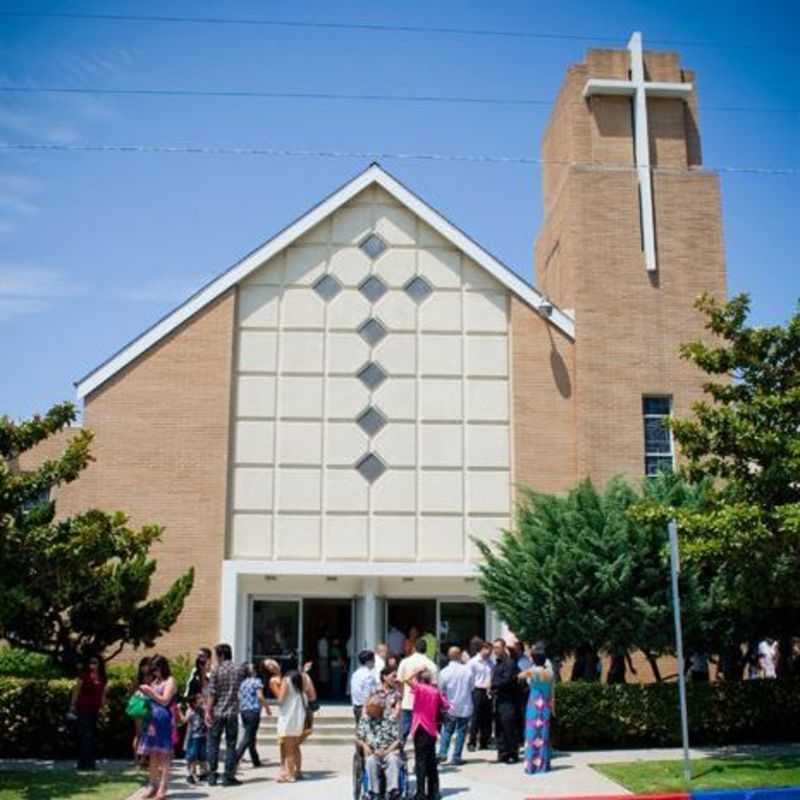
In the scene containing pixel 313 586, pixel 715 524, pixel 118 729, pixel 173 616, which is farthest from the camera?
pixel 313 586

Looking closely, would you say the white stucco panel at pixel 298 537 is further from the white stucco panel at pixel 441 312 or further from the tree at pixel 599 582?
the tree at pixel 599 582

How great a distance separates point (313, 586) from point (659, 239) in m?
10.8

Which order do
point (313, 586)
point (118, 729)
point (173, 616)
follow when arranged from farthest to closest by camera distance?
point (313, 586) < point (173, 616) < point (118, 729)

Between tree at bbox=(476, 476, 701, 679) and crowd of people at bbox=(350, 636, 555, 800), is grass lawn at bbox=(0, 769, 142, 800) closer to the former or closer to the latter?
crowd of people at bbox=(350, 636, 555, 800)

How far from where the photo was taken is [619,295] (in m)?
23.1

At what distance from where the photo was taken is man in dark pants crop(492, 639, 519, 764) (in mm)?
15117

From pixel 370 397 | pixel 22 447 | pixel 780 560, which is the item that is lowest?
pixel 780 560

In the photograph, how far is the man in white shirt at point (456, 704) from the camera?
15.2 meters

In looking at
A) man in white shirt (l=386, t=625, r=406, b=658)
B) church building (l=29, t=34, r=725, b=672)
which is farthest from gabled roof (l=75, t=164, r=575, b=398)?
man in white shirt (l=386, t=625, r=406, b=658)

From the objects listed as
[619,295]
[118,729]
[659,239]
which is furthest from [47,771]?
[659,239]

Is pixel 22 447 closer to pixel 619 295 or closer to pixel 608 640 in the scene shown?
pixel 608 640

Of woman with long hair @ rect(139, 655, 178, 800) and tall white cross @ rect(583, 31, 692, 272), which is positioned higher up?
tall white cross @ rect(583, 31, 692, 272)

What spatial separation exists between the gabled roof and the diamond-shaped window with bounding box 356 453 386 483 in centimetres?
479

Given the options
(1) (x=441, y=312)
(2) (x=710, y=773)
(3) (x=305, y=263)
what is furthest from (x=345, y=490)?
(2) (x=710, y=773)
